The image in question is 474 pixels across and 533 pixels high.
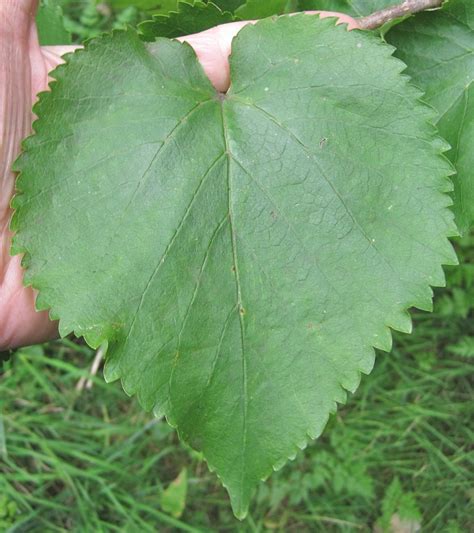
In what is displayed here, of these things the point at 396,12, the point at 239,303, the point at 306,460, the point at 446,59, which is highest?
the point at 396,12

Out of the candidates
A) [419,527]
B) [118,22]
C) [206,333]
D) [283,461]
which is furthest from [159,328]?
[118,22]

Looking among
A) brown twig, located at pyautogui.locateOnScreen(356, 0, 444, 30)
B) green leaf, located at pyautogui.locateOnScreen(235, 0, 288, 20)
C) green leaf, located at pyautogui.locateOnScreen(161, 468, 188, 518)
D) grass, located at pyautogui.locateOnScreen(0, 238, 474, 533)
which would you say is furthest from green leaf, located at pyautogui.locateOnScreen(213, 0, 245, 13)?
green leaf, located at pyautogui.locateOnScreen(161, 468, 188, 518)

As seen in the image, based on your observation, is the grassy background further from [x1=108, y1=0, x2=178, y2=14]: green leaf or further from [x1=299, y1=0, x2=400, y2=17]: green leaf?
[x1=108, y1=0, x2=178, y2=14]: green leaf

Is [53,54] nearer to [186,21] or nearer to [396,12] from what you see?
[186,21]

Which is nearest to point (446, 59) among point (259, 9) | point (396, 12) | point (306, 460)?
point (396, 12)

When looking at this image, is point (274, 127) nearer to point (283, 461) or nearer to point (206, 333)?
point (206, 333)

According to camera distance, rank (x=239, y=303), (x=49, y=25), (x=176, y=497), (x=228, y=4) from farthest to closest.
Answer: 1. (x=176, y=497)
2. (x=49, y=25)
3. (x=228, y=4)
4. (x=239, y=303)
